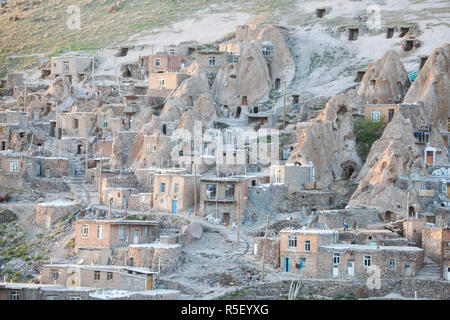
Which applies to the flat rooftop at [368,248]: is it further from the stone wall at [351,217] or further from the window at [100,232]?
the window at [100,232]

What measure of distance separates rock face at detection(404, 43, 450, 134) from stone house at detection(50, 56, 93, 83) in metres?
28.4

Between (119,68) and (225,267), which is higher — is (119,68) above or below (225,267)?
above

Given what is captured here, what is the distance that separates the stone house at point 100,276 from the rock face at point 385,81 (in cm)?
2456

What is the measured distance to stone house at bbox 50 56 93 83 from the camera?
98.2 meters

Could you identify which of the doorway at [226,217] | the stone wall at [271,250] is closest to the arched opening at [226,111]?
the doorway at [226,217]

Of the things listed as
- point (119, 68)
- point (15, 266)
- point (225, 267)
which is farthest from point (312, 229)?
point (119, 68)

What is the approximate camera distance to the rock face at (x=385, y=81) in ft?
271

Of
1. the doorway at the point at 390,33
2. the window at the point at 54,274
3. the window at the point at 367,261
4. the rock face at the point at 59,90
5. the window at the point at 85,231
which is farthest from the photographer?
the doorway at the point at 390,33

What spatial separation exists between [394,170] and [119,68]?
113ft

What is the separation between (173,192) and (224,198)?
9.97ft

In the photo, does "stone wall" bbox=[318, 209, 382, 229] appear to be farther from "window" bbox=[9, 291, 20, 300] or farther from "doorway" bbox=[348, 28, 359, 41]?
"doorway" bbox=[348, 28, 359, 41]

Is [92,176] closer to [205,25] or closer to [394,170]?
[394,170]

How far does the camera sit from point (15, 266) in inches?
2731
